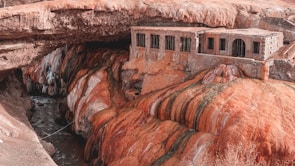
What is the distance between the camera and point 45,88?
190 feet

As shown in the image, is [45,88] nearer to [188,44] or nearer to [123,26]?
[123,26]

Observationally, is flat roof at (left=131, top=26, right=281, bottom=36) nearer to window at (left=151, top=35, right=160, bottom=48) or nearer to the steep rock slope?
window at (left=151, top=35, right=160, bottom=48)

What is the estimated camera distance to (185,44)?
119ft

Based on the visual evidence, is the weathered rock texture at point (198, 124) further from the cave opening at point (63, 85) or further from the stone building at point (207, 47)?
the cave opening at point (63, 85)

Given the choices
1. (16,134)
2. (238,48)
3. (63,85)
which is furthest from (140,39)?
(63,85)

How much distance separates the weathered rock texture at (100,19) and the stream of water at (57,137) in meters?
8.99

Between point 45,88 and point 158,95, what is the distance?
2872cm

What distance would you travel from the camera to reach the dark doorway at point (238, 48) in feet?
112

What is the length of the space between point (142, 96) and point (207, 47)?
7.60 m

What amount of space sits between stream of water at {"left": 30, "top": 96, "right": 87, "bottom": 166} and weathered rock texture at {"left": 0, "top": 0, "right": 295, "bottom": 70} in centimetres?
899

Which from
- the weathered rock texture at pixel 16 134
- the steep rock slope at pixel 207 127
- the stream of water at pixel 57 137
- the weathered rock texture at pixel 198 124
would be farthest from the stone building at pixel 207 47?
the weathered rock texture at pixel 16 134

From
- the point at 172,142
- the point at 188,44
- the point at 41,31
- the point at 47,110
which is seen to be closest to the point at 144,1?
the point at 188,44

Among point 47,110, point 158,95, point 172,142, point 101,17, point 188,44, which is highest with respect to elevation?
point 101,17

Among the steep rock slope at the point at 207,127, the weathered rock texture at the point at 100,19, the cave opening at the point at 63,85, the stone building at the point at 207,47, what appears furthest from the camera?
the cave opening at the point at 63,85
